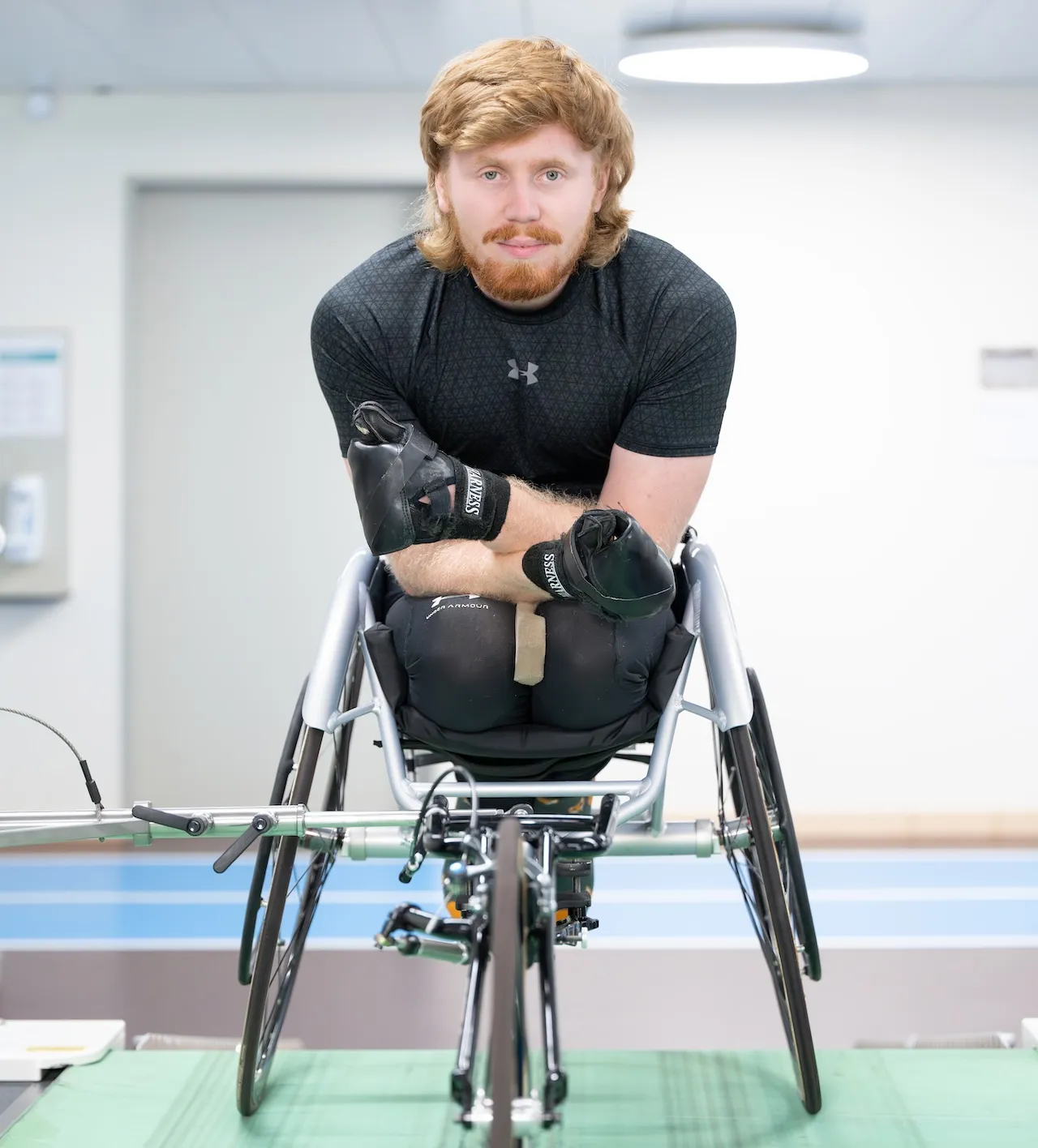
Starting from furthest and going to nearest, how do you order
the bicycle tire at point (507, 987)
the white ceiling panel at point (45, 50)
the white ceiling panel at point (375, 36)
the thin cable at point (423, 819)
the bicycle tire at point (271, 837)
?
the white ceiling panel at point (45, 50) → the white ceiling panel at point (375, 36) → the bicycle tire at point (271, 837) → the thin cable at point (423, 819) → the bicycle tire at point (507, 987)

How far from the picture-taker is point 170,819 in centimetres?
135

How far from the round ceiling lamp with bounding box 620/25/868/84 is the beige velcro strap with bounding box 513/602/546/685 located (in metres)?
2.30

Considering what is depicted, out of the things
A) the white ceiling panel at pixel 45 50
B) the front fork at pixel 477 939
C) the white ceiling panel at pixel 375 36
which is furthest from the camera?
the white ceiling panel at pixel 45 50

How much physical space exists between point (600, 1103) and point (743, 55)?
2.63 metres

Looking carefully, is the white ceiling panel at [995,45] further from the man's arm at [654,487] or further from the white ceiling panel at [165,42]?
the man's arm at [654,487]

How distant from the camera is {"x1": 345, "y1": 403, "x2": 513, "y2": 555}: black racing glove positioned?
1.39 meters

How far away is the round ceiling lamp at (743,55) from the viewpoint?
3275 millimetres

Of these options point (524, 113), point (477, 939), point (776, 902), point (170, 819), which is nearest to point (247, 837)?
point (170, 819)

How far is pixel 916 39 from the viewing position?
3432mm

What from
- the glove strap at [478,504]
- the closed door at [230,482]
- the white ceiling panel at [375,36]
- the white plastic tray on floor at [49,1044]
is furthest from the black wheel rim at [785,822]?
the closed door at [230,482]

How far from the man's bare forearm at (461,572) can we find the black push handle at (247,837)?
0.40 meters

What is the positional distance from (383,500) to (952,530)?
2918mm

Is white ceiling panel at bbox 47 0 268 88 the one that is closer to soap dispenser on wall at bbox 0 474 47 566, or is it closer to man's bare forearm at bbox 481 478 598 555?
soap dispenser on wall at bbox 0 474 47 566

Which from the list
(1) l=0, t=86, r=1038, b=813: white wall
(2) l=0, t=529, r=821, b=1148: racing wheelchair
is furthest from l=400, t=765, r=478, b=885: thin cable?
(1) l=0, t=86, r=1038, b=813: white wall
